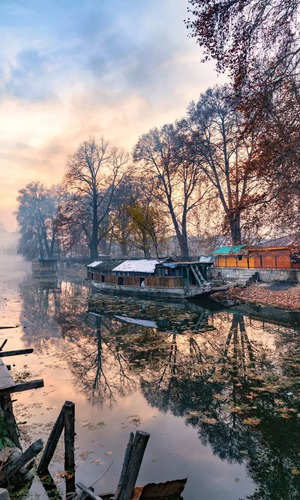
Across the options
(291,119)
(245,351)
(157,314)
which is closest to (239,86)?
(291,119)

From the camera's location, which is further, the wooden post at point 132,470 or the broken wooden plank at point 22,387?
the broken wooden plank at point 22,387

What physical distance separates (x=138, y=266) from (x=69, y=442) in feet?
77.1

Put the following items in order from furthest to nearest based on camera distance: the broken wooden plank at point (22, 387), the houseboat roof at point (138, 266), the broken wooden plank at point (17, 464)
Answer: the houseboat roof at point (138, 266) < the broken wooden plank at point (22, 387) < the broken wooden plank at point (17, 464)

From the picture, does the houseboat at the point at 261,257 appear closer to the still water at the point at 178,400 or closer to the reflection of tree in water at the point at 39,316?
the still water at the point at 178,400

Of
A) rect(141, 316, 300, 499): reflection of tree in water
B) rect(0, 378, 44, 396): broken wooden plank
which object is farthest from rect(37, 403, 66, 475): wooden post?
rect(141, 316, 300, 499): reflection of tree in water

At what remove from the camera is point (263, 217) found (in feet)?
49.8

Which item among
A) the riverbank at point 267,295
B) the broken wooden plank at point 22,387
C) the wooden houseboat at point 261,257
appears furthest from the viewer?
the wooden houseboat at point 261,257

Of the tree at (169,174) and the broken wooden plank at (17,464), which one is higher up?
the tree at (169,174)

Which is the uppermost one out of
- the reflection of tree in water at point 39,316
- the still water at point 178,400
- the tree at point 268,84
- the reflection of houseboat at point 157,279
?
the tree at point 268,84

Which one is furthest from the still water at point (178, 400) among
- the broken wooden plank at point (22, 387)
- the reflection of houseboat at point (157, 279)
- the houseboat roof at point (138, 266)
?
the houseboat roof at point (138, 266)

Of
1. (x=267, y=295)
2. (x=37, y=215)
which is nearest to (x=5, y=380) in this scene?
(x=267, y=295)

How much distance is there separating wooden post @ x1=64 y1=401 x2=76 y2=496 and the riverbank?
17.3m

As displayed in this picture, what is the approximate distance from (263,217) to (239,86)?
659 cm

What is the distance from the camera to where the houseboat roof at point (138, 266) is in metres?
27.1
